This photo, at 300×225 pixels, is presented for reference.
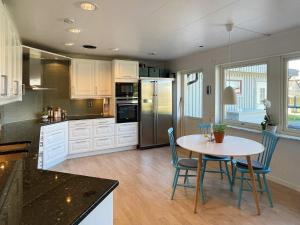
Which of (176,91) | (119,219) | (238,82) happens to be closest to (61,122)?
(119,219)

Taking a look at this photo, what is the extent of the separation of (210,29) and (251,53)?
3.58 ft

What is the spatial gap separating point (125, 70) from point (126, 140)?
1.71m

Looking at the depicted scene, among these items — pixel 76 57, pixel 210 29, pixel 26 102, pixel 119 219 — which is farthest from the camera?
pixel 76 57

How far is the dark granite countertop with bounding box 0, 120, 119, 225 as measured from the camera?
33.4 inches

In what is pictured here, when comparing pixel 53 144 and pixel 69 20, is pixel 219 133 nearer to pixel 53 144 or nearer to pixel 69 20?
pixel 69 20

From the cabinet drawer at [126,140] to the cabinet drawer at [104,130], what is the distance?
0.23 meters

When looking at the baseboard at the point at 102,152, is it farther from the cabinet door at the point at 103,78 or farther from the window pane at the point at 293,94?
the window pane at the point at 293,94

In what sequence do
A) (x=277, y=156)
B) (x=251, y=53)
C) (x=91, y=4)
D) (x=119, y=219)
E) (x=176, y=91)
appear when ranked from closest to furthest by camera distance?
(x=91, y=4) < (x=119, y=219) < (x=277, y=156) < (x=251, y=53) < (x=176, y=91)

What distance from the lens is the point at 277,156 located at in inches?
135

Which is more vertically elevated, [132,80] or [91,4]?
[91,4]

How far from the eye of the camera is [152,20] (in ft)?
9.13

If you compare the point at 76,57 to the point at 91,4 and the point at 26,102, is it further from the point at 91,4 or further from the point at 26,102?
the point at 91,4

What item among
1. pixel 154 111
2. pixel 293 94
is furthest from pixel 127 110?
pixel 293 94

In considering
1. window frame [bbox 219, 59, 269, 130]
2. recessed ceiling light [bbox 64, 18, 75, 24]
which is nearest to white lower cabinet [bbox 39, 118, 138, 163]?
recessed ceiling light [bbox 64, 18, 75, 24]
